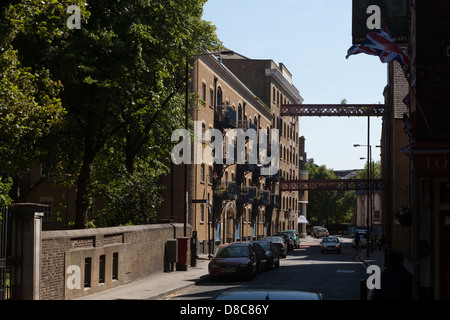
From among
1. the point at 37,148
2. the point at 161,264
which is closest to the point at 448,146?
the point at 161,264

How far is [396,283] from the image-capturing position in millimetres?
10758

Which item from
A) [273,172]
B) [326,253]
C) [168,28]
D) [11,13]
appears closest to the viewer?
[11,13]

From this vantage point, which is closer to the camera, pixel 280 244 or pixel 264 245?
pixel 264 245

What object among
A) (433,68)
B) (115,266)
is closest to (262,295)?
(433,68)

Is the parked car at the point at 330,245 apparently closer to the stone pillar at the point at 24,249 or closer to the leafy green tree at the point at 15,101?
the leafy green tree at the point at 15,101

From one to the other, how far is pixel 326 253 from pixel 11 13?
43553mm

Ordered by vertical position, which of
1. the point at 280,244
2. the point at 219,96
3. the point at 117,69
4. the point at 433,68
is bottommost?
the point at 280,244

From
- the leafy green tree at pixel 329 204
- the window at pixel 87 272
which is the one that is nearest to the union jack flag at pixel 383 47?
the window at pixel 87 272

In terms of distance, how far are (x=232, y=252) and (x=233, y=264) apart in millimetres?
1376

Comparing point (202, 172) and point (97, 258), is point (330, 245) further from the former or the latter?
point (97, 258)

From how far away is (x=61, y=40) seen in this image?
28.3 metres

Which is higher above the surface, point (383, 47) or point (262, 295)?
point (383, 47)

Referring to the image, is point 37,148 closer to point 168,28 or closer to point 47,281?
point 168,28

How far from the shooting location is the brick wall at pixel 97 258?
1834cm
